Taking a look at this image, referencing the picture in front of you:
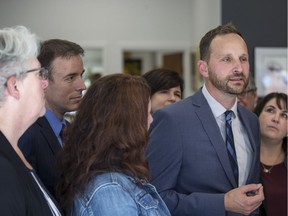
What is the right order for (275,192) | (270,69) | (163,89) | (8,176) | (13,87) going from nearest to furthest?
1. (8,176)
2. (13,87)
3. (275,192)
4. (163,89)
5. (270,69)

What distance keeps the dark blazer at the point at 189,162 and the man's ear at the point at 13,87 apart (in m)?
0.86

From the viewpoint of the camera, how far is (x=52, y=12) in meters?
6.78

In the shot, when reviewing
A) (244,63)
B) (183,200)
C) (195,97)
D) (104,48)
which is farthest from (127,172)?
(104,48)

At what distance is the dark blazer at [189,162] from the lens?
1983 mm

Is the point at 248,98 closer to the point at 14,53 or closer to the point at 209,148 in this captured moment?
the point at 209,148

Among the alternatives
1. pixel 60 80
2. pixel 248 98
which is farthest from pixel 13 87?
pixel 248 98

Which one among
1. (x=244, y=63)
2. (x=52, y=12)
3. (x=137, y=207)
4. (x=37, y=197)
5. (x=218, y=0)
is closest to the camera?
(x=37, y=197)

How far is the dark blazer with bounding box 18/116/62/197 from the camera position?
1870 millimetres

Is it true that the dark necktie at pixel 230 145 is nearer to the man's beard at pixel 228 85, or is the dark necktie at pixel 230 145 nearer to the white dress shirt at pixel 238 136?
the white dress shirt at pixel 238 136

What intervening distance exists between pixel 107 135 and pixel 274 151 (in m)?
1.78

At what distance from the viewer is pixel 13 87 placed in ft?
4.26

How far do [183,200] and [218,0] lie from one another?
3.50 metres

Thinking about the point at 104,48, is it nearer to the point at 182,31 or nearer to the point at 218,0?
the point at 182,31

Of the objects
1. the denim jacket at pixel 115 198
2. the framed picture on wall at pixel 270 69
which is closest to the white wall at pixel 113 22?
the framed picture on wall at pixel 270 69
